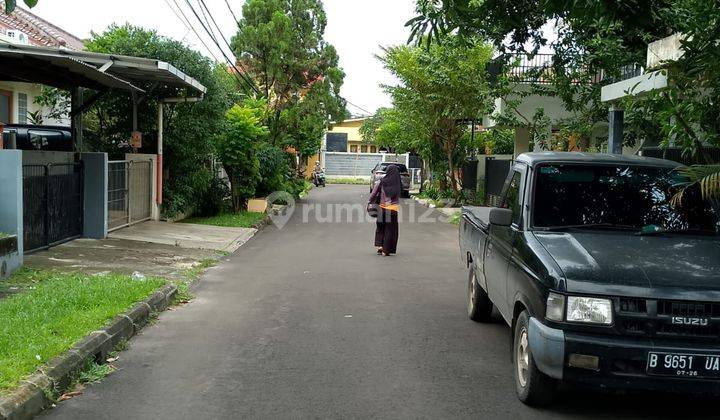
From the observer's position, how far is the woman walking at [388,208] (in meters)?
14.1

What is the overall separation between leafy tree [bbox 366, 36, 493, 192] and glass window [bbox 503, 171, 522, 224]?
14.6 metres

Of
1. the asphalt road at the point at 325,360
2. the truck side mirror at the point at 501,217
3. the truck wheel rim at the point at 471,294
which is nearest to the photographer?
the asphalt road at the point at 325,360

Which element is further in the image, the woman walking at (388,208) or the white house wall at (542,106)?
the white house wall at (542,106)

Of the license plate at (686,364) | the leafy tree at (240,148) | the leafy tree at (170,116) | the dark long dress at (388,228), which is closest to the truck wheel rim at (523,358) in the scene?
the license plate at (686,364)

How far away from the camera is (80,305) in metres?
7.63

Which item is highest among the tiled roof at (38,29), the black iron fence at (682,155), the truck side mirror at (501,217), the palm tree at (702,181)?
the tiled roof at (38,29)

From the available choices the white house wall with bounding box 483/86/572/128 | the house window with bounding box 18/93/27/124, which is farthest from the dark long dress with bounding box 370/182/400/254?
the house window with bounding box 18/93/27/124

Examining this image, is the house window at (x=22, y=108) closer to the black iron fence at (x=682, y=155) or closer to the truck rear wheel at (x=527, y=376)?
the black iron fence at (x=682, y=155)

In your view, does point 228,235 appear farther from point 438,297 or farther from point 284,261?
point 438,297

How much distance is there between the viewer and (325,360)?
21.4 ft

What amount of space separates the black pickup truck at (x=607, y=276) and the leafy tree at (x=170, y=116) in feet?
41.0

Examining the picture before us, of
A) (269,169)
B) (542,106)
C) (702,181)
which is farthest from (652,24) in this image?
(269,169)

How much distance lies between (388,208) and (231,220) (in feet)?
22.7

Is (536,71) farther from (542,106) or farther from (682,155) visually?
(682,155)
